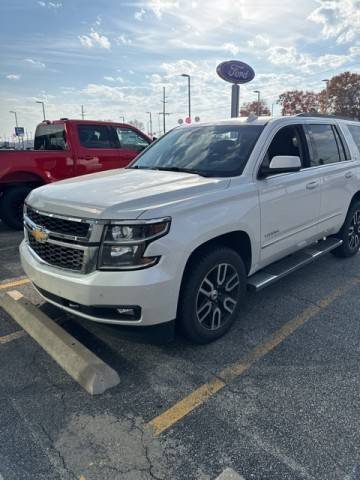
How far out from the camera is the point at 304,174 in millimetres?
4191

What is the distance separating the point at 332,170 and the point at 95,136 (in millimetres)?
5275

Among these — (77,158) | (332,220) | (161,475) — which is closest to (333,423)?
(161,475)

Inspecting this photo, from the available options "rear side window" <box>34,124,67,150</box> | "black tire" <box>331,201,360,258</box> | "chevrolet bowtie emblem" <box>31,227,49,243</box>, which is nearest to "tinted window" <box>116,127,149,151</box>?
"rear side window" <box>34,124,67,150</box>

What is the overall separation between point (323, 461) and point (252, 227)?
1876mm

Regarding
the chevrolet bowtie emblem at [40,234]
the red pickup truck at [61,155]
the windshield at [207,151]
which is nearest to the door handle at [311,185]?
the windshield at [207,151]

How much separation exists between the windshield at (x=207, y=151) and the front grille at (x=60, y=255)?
1409 millimetres

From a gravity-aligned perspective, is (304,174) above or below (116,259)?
above

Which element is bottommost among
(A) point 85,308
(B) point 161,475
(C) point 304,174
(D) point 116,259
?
(B) point 161,475

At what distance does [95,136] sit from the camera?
8.23 m

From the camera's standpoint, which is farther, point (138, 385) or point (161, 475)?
point (138, 385)

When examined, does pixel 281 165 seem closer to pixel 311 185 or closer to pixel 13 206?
pixel 311 185

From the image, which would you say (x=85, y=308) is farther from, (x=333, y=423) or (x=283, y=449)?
(x=333, y=423)

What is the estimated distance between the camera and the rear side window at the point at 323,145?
4.46m

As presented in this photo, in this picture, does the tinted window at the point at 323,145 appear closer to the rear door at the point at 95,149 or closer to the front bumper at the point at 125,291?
the front bumper at the point at 125,291
